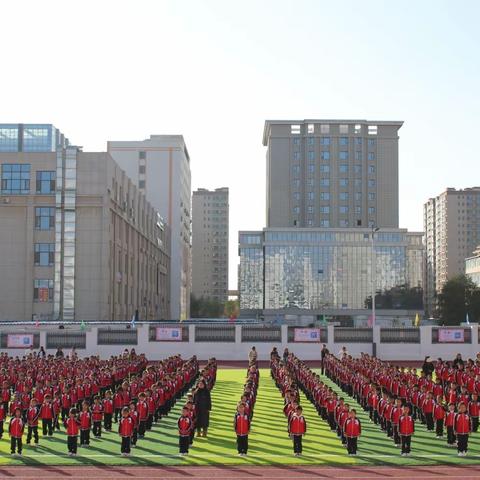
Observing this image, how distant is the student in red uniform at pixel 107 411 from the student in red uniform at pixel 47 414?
1.44 meters

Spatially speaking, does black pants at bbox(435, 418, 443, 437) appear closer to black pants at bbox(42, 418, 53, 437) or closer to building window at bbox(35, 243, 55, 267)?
black pants at bbox(42, 418, 53, 437)

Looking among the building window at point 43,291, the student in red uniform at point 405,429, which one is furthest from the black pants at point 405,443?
→ the building window at point 43,291

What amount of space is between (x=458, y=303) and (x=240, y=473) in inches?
3397

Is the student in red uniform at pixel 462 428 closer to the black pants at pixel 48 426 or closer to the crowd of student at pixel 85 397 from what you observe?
the crowd of student at pixel 85 397

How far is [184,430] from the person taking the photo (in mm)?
17688

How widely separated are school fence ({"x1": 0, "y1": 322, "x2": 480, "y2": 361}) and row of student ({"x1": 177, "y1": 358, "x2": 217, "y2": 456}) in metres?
24.3

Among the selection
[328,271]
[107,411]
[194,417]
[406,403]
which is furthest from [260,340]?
[328,271]

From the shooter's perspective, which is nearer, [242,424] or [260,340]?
[242,424]

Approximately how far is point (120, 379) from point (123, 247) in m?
39.9

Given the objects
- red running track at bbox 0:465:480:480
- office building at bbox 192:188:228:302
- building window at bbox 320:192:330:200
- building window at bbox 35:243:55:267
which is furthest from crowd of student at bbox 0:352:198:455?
office building at bbox 192:188:228:302

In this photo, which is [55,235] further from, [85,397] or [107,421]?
[107,421]

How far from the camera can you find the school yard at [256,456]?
16.2 meters

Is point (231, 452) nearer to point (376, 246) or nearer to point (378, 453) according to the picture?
point (378, 453)

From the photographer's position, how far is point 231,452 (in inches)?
726
